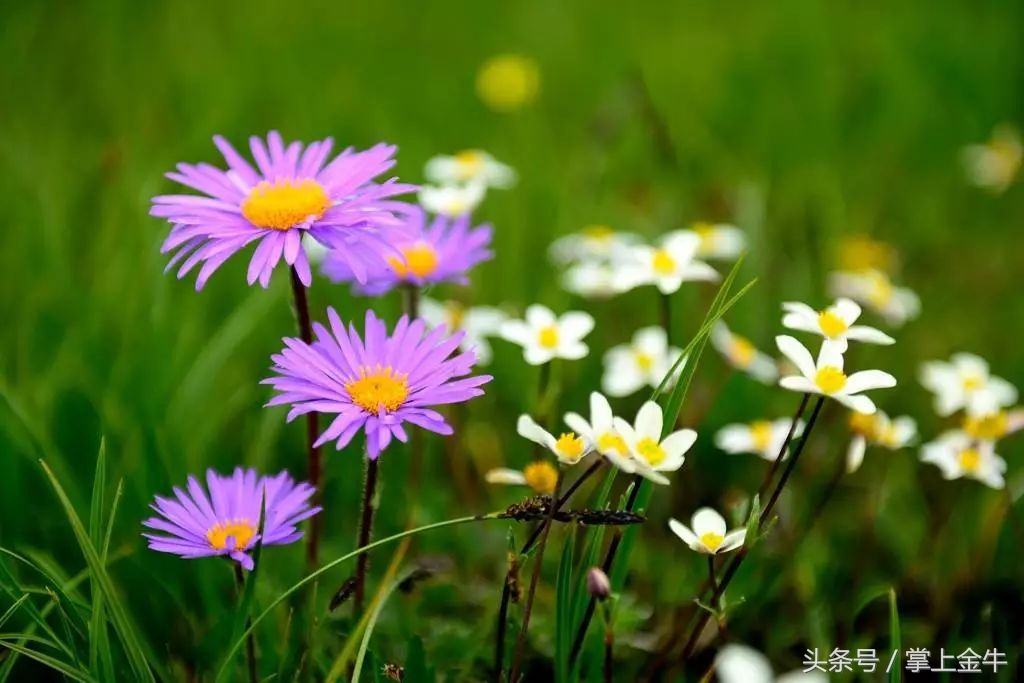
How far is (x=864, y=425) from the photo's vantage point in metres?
1.71

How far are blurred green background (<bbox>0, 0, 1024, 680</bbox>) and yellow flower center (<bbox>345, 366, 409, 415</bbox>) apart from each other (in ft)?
1.40

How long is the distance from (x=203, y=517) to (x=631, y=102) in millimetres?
2536

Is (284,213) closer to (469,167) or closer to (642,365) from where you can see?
(642,365)

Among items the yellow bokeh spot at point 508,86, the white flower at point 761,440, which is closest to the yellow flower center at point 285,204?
the white flower at point 761,440

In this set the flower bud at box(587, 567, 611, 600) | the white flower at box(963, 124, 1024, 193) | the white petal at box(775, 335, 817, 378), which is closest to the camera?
the flower bud at box(587, 567, 611, 600)

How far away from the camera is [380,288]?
1.67m

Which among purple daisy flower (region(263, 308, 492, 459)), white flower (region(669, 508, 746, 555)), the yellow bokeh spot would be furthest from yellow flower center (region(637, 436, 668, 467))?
the yellow bokeh spot

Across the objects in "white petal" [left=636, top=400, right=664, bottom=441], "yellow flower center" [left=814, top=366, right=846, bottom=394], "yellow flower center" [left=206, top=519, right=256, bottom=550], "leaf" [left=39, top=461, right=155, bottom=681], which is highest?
"yellow flower center" [left=814, top=366, right=846, bottom=394]

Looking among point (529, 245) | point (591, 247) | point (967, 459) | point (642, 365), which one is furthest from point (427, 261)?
point (529, 245)

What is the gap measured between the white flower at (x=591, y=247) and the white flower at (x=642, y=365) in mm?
186

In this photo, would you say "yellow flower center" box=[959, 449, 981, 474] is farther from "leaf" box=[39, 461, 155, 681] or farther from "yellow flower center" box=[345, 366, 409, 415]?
"leaf" box=[39, 461, 155, 681]

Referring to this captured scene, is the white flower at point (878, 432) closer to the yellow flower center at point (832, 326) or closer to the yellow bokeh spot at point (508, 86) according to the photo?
the yellow flower center at point (832, 326)

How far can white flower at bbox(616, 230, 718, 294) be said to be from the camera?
164 cm

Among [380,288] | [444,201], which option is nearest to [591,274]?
[444,201]
